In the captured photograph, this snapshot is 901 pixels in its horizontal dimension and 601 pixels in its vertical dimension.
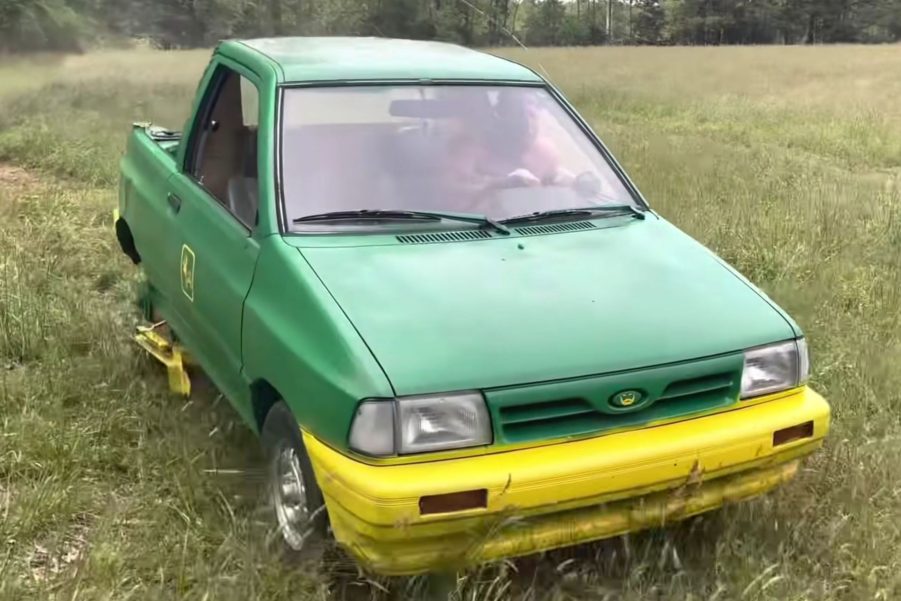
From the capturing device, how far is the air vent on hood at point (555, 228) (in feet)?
11.2

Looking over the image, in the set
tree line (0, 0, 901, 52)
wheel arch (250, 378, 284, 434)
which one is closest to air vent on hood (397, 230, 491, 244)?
wheel arch (250, 378, 284, 434)

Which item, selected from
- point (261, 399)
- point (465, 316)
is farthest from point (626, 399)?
point (261, 399)

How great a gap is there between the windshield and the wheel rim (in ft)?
2.62

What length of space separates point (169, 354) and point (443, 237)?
5.45ft

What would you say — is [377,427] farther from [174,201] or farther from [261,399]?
[174,201]

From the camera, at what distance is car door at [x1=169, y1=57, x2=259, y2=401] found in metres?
3.33

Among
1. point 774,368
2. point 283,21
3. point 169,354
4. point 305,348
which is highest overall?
point 283,21

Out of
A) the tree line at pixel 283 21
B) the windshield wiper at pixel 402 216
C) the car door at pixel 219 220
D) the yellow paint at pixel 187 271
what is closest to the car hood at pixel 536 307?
the windshield wiper at pixel 402 216

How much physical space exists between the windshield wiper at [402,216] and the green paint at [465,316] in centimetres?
10

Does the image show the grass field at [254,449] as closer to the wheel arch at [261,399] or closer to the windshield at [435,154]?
the wheel arch at [261,399]

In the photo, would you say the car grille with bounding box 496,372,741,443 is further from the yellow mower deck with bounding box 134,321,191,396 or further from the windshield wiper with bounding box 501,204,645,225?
the yellow mower deck with bounding box 134,321,191,396

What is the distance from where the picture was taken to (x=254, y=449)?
374cm

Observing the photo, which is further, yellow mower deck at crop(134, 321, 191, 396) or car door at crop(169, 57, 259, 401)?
yellow mower deck at crop(134, 321, 191, 396)

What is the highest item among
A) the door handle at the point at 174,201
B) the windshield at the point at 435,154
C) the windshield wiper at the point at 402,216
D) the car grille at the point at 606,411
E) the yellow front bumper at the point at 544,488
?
the windshield at the point at 435,154
